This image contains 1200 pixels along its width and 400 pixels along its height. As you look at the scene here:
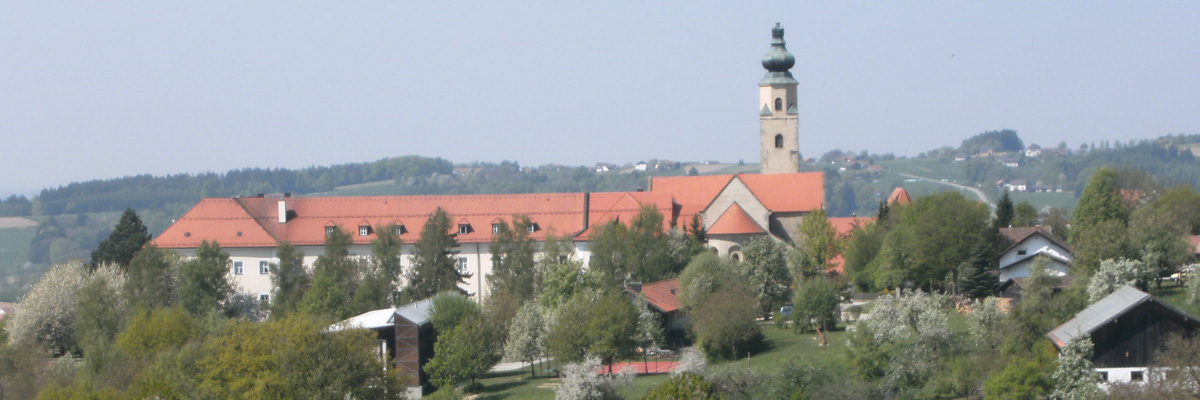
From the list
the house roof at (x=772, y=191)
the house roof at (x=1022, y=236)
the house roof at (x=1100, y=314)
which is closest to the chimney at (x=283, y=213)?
the house roof at (x=772, y=191)

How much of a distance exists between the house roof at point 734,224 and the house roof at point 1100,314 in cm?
2593

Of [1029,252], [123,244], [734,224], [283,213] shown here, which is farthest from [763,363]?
[123,244]

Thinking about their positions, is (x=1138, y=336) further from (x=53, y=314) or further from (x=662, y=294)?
(x=53, y=314)

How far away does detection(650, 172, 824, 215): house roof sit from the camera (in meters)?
71.9

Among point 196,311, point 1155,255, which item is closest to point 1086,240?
point 1155,255

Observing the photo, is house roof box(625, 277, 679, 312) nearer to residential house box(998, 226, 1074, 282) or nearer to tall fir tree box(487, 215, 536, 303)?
tall fir tree box(487, 215, 536, 303)

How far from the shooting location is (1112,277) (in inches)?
1813

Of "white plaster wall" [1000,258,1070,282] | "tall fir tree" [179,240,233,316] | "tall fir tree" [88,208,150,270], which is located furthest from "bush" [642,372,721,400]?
"tall fir tree" [88,208,150,270]

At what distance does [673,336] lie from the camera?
54219 millimetres

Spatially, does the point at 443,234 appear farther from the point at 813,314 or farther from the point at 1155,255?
the point at 1155,255

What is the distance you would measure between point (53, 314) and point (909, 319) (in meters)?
39.3

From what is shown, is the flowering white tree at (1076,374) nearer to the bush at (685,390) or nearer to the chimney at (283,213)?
the bush at (685,390)

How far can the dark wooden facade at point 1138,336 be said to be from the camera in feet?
126

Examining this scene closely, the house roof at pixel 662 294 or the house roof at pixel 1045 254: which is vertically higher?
the house roof at pixel 1045 254
